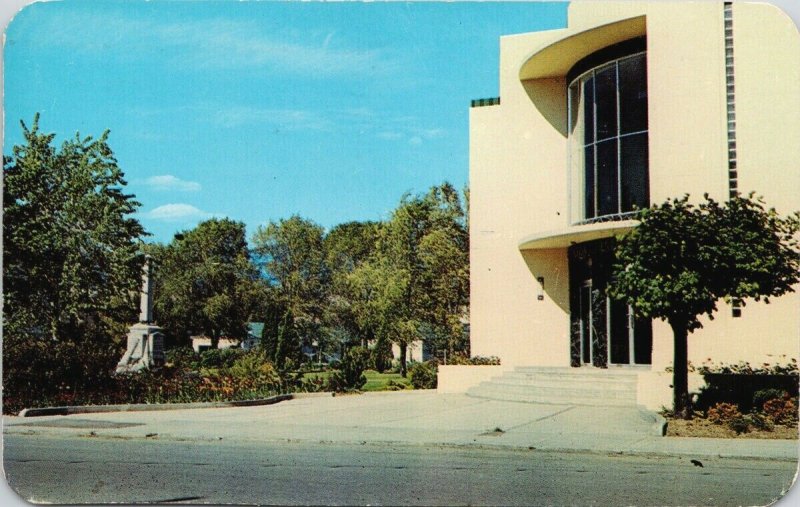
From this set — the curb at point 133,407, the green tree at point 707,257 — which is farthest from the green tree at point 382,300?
the green tree at point 707,257

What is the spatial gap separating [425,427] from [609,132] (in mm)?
9471

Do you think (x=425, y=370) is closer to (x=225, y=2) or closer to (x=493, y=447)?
(x=493, y=447)

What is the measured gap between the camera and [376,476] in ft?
30.1

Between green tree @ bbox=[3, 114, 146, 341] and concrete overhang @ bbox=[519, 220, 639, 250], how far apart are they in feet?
30.9

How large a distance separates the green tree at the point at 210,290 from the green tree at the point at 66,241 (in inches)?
516

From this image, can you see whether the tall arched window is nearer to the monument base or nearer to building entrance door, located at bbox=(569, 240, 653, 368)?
building entrance door, located at bbox=(569, 240, 653, 368)

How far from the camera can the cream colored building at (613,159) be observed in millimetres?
14234

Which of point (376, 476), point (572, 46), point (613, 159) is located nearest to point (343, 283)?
point (613, 159)

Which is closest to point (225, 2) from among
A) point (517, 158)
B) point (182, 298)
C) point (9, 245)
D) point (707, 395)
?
point (9, 245)

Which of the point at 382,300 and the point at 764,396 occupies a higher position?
the point at 382,300

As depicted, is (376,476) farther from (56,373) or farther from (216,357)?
(216,357)

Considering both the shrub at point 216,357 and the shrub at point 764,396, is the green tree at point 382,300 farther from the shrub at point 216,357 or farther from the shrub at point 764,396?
the shrub at point 764,396

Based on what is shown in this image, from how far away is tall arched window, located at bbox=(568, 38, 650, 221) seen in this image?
1864 centimetres

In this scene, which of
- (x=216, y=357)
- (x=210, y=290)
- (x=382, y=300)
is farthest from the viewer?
(x=210, y=290)
